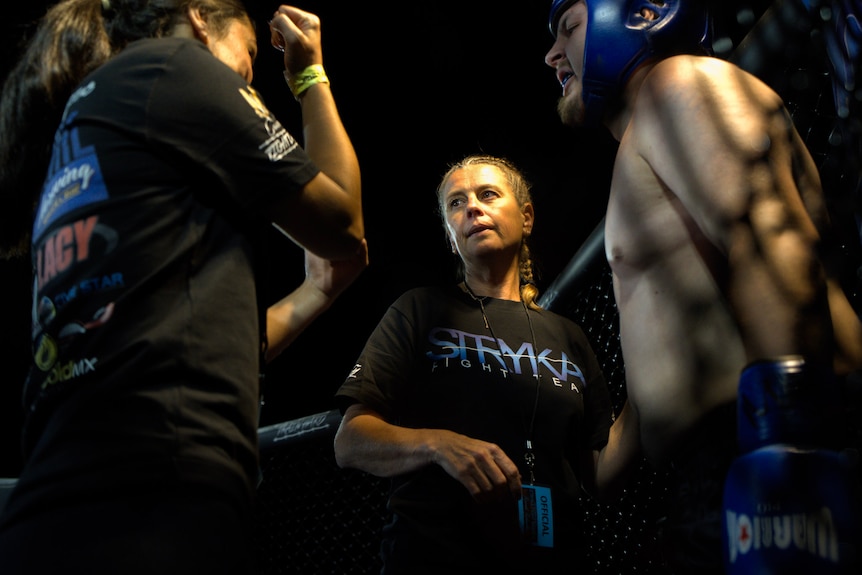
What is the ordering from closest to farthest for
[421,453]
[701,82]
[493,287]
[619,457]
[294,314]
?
[701,82] < [294,314] < [421,453] < [619,457] < [493,287]

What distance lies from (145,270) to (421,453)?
2.39 ft

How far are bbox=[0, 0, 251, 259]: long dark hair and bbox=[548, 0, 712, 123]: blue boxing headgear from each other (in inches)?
28.0

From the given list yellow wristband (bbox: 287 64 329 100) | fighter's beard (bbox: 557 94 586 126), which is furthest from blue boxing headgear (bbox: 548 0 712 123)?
yellow wristband (bbox: 287 64 329 100)

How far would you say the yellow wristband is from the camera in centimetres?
114

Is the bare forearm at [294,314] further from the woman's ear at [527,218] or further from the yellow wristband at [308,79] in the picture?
the woman's ear at [527,218]

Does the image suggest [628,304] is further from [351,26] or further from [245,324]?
[351,26]

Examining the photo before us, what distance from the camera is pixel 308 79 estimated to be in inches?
45.1

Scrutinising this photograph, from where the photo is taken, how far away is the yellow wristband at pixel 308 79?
1140 millimetres

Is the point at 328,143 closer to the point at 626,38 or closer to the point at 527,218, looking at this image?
the point at 626,38

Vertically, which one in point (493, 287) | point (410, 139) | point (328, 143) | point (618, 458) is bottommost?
point (410, 139)

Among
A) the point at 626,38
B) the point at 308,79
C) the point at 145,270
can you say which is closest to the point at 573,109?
the point at 626,38

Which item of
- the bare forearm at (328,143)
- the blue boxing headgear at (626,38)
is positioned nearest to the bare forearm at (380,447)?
the bare forearm at (328,143)

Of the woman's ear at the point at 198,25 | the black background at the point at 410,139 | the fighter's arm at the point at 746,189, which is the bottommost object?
the black background at the point at 410,139

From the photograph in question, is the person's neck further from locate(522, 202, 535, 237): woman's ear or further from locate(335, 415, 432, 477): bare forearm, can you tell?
locate(335, 415, 432, 477): bare forearm
